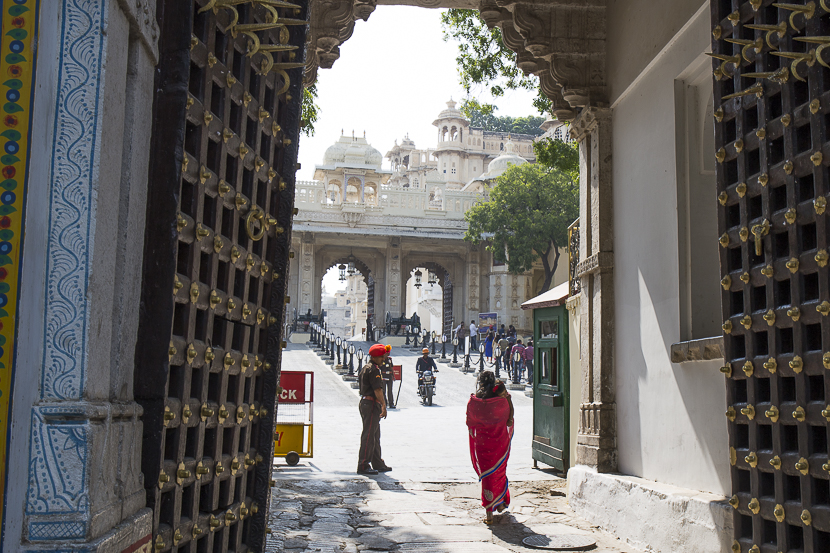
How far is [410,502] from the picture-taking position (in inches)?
289

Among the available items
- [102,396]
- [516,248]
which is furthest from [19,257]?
[516,248]

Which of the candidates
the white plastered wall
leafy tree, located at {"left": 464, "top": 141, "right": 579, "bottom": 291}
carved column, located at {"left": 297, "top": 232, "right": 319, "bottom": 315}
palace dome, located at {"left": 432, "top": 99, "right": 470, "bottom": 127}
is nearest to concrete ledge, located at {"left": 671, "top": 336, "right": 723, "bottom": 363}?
the white plastered wall

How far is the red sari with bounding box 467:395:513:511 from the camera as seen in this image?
21.4ft

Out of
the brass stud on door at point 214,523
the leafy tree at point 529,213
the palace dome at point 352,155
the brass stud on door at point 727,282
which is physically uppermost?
the palace dome at point 352,155

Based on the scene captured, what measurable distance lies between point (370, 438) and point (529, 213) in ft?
85.0

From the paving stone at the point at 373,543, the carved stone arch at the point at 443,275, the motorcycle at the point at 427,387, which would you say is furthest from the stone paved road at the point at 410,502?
the carved stone arch at the point at 443,275

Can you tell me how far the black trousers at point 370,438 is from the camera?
29.5ft

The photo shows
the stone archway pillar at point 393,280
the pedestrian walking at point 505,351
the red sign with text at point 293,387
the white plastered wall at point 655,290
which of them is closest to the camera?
the white plastered wall at point 655,290

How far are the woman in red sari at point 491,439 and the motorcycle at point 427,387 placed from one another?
1124 centimetres

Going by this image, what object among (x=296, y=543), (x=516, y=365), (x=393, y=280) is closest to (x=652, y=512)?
(x=296, y=543)

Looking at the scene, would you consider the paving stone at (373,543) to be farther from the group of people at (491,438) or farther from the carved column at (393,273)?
the carved column at (393,273)

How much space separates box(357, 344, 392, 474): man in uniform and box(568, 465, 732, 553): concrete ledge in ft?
8.94

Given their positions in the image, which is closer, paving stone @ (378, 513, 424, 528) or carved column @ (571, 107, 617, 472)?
paving stone @ (378, 513, 424, 528)

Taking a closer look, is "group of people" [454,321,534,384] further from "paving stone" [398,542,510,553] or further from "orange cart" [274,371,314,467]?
"paving stone" [398,542,510,553]
